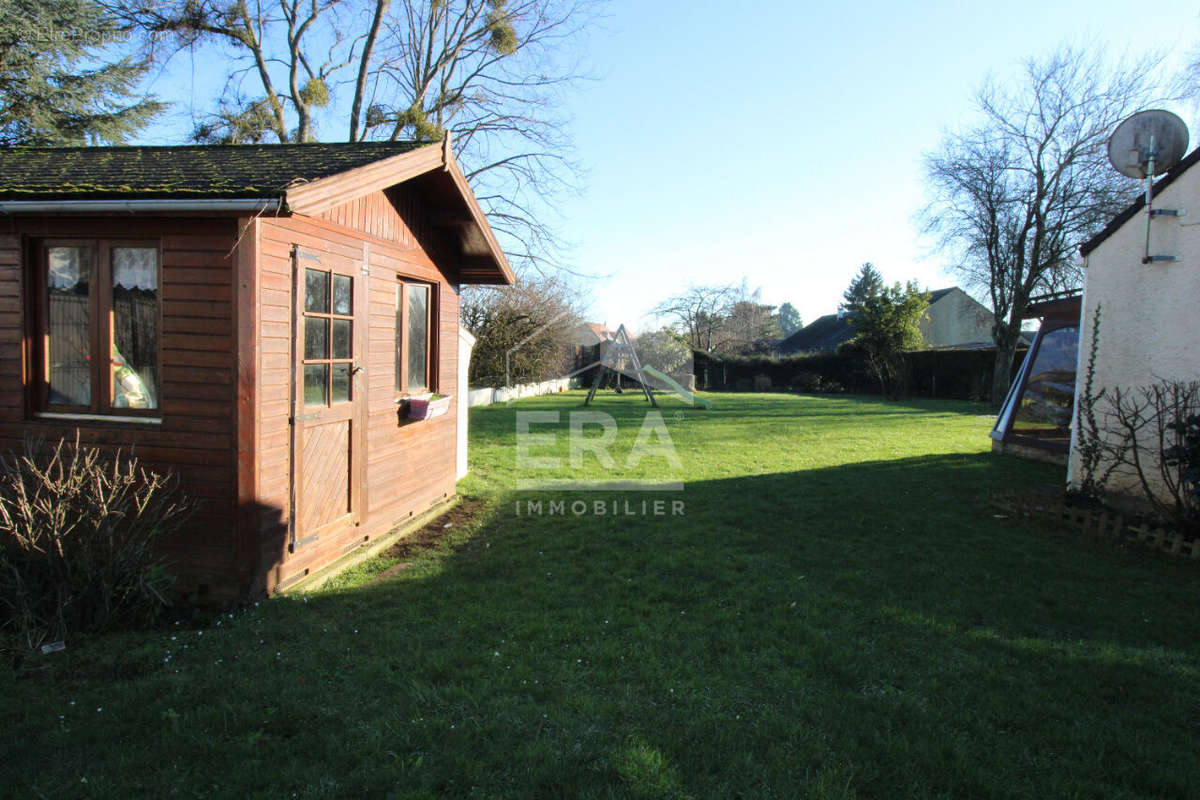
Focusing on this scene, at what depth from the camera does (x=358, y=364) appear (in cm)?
581

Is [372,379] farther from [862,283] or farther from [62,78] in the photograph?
[862,283]

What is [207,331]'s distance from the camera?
14.9ft

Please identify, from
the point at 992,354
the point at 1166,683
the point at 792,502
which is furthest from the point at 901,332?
the point at 1166,683

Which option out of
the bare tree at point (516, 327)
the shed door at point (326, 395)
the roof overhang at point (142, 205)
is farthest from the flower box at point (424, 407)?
the bare tree at point (516, 327)

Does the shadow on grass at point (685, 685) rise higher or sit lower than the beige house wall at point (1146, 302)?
lower

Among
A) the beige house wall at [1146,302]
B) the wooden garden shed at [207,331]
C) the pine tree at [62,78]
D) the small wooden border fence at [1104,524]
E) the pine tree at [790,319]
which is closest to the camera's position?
the wooden garden shed at [207,331]

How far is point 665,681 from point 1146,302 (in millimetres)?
7396

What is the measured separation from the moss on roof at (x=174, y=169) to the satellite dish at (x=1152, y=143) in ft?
26.4

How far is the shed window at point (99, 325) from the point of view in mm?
4715

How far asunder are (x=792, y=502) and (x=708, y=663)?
15.7ft

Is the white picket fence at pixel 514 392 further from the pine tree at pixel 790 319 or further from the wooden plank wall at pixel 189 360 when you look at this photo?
the pine tree at pixel 790 319

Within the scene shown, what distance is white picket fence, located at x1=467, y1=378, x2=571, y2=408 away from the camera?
23.2 meters

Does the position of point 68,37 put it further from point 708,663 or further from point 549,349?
point 708,663

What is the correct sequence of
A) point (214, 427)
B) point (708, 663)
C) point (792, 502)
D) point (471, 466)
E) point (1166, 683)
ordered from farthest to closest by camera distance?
point (471, 466)
point (792, 502)
point (214, 427)
point (708, 663)
point (1166, 683)
